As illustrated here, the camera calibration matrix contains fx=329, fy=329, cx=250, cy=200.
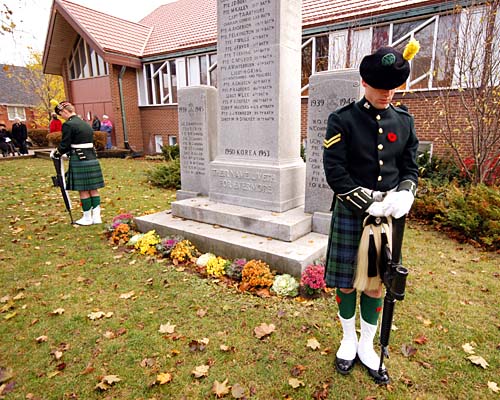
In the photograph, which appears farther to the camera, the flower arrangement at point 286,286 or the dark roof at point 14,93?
the dark roof at point 14,93

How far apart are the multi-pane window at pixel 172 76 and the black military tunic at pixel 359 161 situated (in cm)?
1456

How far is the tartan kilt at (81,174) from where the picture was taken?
5977 millimetres

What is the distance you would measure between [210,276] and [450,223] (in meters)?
4.41

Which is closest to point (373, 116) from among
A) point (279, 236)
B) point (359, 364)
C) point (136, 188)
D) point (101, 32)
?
point (359, 364)

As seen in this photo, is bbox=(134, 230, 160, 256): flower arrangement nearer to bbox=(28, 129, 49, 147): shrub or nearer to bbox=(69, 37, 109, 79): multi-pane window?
bbox=(69, 37, 109, 79): multi-pane window

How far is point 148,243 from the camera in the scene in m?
5.02

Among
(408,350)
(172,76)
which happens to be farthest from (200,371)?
(172,76)

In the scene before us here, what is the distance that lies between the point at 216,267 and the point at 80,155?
359 centimetres

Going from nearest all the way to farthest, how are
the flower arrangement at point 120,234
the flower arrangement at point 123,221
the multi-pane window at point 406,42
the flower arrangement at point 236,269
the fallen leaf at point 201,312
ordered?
1. the fallen leaf at point 201,312
2. the flower arrangement at point 236,269
3. the flower arrangement at point 120,234
4. the flower arrangement at point 123,221
5. the multi-pane window at point 406,42

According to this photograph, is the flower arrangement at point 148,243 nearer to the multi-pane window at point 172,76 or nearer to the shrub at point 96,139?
the multi-pane window at point 172,76

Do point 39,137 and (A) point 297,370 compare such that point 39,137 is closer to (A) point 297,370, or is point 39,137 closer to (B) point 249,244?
(B) point 249,244

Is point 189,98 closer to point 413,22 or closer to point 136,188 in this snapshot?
point 136,188

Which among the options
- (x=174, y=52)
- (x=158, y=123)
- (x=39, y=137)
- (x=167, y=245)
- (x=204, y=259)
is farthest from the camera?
(x=39, y=137)

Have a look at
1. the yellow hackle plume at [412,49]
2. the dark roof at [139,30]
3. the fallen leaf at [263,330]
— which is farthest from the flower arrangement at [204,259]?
the dark roof at [139,30]
